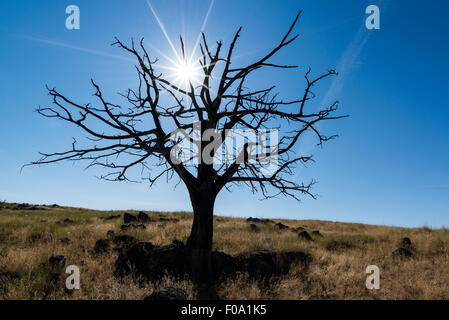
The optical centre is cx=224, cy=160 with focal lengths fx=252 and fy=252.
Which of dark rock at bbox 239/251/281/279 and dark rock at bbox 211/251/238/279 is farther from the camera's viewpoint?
dark rock at bbox 211/251/238/279

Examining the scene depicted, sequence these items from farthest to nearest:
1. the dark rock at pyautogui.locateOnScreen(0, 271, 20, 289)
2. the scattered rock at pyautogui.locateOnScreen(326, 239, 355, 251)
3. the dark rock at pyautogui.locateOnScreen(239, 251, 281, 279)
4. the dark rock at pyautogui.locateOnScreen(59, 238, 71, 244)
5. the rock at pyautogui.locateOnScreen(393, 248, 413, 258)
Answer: the scattered rock at pyautogui.locateOnScreen(326, 239, 355, 251), the rock at pyautogui.locateOnScreen(393, 248, 413, 258), the dark rock at pyautogui.locateOnScreen(59, 238, 71, 244), the dark rock at pyautogui.locateOnScreen(239, 251, 281, 279), the dark rock at pyautogui.locateOnScreen(0, 271, 20, 289)

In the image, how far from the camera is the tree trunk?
269 inches

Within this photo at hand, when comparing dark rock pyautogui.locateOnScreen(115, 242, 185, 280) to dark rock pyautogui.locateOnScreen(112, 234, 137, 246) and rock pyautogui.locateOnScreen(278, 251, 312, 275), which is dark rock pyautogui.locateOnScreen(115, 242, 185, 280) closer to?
dark rock pyautogui.locateOnScreen(112, 234, 137, 246)

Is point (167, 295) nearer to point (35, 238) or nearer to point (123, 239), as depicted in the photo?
point (123, 239)

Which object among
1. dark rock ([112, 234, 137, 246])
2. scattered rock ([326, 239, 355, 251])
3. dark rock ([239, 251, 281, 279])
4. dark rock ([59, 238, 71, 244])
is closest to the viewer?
dark rock ([239, 251, 281, 279])

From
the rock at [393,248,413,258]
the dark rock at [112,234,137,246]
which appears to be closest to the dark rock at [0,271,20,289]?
the dark rock at [112,234,137,246]

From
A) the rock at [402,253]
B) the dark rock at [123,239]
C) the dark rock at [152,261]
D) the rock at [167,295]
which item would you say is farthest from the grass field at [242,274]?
Result: the rock at [167,295]

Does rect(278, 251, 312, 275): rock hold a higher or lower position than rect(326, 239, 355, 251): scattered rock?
higher

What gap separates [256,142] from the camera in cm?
770

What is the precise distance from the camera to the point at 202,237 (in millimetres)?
7094

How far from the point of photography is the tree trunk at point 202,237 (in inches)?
269

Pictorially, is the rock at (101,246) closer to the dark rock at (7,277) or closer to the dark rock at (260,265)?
the dark rock at (7,277)

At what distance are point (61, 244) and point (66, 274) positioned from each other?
11.0 ft
